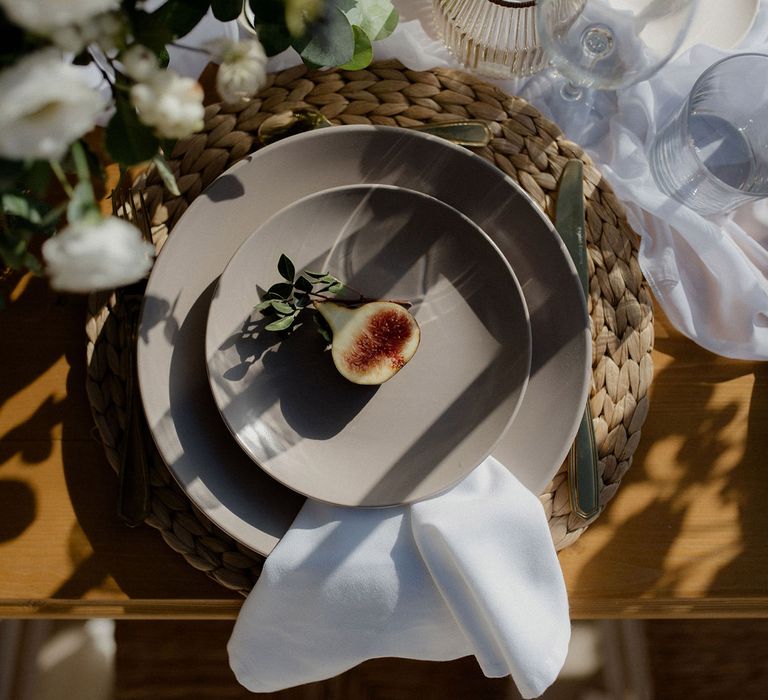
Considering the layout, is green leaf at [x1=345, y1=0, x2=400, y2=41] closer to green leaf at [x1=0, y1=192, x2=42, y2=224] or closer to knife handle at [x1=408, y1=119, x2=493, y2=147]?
knife handle at [x1=408, y1=119, x2=493, y2=147]

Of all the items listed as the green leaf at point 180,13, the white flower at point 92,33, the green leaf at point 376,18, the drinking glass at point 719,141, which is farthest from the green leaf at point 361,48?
the drinking glass at point 719,141

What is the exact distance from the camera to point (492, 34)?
32.4 inches

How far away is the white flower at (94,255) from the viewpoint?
0.35 metres

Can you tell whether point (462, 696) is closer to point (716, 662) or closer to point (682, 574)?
point (716, 662)

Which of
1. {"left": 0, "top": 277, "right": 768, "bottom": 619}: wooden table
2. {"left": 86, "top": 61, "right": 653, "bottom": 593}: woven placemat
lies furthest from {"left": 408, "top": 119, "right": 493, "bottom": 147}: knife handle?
{"left": 0, "top": 277, "right": 768, "bottom": 619}: wooden table

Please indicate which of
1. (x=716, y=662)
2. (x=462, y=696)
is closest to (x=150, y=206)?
(x=462, y=696)

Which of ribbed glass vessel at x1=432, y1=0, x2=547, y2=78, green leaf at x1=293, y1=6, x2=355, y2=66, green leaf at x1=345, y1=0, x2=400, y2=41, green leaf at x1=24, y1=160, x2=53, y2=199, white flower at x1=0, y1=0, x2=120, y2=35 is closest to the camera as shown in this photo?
white flower at x1=0, y1=0, x2=120, y2=35

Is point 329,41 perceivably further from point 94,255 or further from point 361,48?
point 94,255

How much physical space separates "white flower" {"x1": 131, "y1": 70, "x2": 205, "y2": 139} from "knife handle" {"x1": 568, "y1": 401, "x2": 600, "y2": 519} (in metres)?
0.50

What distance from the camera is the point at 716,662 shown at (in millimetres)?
1254

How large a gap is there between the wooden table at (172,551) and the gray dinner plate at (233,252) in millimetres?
144

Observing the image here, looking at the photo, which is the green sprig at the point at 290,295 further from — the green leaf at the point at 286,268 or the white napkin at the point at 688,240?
the white napkin at the point at 688,240

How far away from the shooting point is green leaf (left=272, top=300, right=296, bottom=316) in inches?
25.9

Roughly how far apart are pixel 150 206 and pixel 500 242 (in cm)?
36
